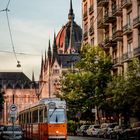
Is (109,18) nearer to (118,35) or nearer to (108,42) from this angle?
(108,42)

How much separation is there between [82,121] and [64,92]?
782 cm

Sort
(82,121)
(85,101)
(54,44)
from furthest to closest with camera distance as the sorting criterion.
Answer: (54,44), (82,121), (85,101)

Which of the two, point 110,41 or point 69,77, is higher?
point 110,41

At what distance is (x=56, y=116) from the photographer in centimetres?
3816

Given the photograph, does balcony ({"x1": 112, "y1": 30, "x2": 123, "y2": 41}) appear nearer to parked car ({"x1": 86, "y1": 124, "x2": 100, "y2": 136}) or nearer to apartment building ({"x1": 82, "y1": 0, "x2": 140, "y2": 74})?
apartment building ({"x1": 82, "y1": 0, "x2": 140, "y2": 74})

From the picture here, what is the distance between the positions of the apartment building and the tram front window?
964 inches

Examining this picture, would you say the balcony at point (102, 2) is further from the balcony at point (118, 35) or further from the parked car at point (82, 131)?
the parked car at point (82, 131)

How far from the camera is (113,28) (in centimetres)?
7331

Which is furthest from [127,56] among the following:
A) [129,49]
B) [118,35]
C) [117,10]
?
[117,10]

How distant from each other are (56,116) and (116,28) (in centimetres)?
3504

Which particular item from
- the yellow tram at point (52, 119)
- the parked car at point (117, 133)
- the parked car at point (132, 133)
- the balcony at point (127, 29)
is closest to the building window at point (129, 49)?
the balcony at point (127, 29)

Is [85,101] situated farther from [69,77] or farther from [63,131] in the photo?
[63,131]

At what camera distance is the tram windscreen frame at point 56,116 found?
37.8 meters

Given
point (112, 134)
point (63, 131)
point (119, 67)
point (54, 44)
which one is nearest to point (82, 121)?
point (119, 67)
